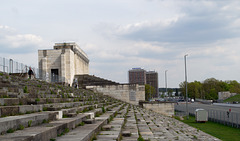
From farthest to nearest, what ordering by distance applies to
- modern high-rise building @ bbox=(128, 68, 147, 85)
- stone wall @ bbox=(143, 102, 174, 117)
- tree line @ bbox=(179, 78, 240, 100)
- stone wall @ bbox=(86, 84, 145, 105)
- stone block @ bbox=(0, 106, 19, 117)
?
modern high-rise building @ bbox=(128, 68, 147, 85)
tree line @ bbox=(179, 78, 240, 100)
stone wall @ bbox=(86, 84, 145, 105)
stone wall @ bbox=(143, 102, 174, 117)
stone block @ bbox=(0, 106, 19, 117)

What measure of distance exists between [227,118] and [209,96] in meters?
86.6

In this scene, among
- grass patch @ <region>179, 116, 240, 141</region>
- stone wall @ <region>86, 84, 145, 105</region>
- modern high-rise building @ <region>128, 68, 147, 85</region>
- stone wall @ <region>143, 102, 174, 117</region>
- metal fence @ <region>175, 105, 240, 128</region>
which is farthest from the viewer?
modern high-rise building @ <region>128, 68, 147, 85</region>

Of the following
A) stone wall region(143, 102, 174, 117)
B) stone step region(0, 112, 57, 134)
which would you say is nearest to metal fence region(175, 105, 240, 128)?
stone wall region(143, 102, 174, 117)

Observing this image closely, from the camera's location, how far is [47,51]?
125ft

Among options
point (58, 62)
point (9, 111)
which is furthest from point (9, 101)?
point (58, 62)

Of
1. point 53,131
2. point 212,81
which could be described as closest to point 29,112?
point 53,131

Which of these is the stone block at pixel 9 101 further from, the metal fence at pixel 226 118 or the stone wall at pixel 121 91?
the stone wall at pixel 121 91

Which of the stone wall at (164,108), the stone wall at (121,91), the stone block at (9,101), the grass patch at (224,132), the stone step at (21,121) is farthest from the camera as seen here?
the stone wall at (121,91)

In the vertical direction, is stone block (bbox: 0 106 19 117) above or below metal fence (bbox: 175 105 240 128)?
above

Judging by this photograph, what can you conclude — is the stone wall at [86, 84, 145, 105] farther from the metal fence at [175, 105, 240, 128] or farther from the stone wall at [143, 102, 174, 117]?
the metal fence at [175, 105, 240, 128]

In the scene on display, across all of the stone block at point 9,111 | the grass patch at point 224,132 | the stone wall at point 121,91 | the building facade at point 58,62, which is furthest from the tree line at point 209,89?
the stone block at point 9,111

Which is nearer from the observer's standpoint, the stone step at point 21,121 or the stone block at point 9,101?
the stone step at point 21,121

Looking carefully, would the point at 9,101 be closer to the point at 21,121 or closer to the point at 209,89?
the point at 21,121

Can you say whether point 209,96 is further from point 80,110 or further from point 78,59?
point 80,110
